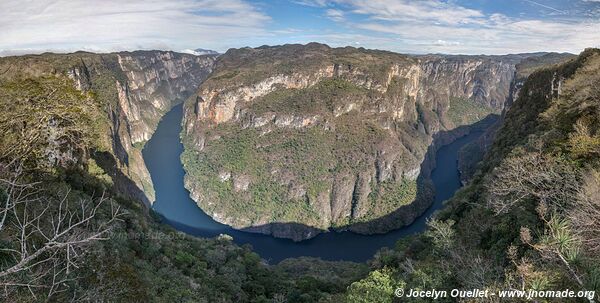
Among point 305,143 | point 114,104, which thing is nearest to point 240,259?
point 305,143

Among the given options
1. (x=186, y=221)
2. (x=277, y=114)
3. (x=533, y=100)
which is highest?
(x=533, y=100)

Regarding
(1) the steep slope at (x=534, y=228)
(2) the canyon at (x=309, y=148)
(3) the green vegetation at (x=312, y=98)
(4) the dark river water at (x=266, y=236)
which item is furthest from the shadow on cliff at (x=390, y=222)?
Result: (1) the steep slope at (x=534, y=228)

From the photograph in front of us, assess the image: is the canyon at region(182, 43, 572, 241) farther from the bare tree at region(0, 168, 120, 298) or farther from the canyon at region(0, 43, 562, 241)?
the bare tree at region(0, 168, 120, 298)

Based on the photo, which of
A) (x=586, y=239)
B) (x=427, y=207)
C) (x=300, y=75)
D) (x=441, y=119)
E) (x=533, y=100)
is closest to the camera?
(x=586, y=239)

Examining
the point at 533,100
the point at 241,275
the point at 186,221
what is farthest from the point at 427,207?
the point at 241,275

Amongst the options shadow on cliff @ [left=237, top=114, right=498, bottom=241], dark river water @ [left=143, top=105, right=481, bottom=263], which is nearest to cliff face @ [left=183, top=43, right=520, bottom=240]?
shadow on cliff @ [left=237, top=114, right=498, bottom=241]

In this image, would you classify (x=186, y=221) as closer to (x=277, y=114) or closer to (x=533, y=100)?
(x=277, y=114)
